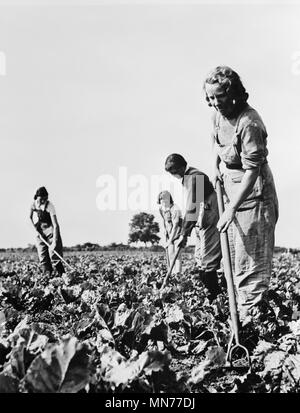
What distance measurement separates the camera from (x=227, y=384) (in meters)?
Result: 2.88

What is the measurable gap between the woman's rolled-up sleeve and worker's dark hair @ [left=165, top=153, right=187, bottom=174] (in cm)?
228

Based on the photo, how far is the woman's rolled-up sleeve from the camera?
11.3ft

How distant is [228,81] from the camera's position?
3457mm

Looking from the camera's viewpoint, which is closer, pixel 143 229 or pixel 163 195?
pixel 163 195

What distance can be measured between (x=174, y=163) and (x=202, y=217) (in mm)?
666

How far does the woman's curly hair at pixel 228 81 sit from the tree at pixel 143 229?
3022 inches

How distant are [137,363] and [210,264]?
3540 mm

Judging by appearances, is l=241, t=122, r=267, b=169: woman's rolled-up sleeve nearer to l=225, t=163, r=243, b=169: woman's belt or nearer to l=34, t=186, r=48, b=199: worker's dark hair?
l=225, t=163, r=243, b=169: woman's belt

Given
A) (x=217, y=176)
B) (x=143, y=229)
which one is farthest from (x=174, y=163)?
(x=143, y=229)

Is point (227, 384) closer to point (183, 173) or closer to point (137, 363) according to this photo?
point (137, 363)

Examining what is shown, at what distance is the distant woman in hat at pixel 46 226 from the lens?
942cm

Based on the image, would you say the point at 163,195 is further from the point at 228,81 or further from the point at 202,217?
the point at 228,81

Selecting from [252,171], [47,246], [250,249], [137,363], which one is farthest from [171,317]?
[47,246]

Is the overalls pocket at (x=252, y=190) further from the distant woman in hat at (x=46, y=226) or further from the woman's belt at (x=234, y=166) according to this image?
the distant woman in hat at (x=46, y=226)
